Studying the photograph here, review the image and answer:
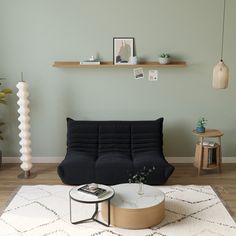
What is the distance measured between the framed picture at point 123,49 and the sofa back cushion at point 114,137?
0.89 metres

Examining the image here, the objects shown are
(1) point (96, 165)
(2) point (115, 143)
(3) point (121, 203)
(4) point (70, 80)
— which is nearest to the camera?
(3) point (121, 203)

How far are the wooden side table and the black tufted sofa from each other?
54 cm

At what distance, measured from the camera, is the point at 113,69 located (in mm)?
5438

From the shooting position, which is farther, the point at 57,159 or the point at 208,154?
the point at 57,159

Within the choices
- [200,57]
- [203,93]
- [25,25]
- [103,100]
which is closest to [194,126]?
[203,93]

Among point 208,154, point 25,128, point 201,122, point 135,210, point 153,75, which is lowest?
point 135,210

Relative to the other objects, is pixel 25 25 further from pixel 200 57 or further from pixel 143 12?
pixel 200 57

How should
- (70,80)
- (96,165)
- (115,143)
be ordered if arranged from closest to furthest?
1. (96,165)
2. (115,143)
3. (70,80)

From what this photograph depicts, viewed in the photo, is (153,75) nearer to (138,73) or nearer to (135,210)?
(138,73)

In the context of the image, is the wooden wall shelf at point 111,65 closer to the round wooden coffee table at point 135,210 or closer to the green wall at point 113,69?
the green wall at point 113,69

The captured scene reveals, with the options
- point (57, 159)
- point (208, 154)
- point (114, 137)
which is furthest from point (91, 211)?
point (208, 154)

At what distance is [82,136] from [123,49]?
1355mm

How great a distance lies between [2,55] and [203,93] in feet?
9.67

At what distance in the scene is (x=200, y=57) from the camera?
5391 mm
